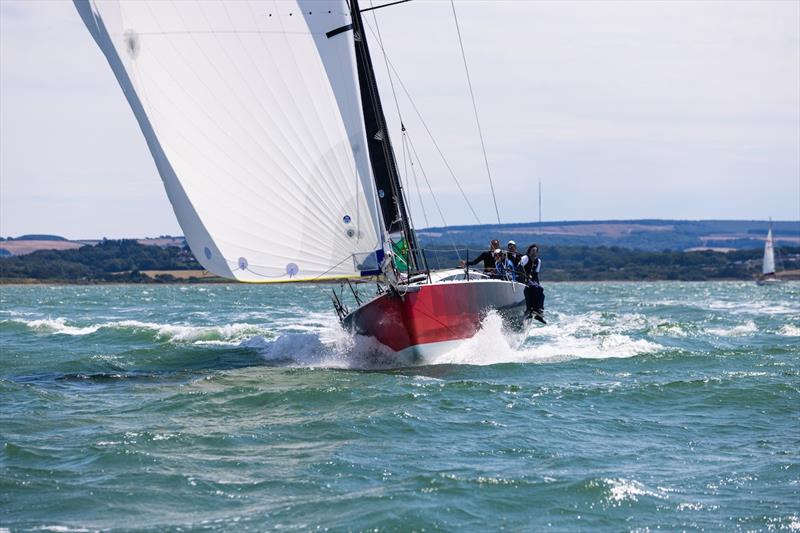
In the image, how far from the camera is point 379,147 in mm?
18281

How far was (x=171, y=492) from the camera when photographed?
31.4 feet

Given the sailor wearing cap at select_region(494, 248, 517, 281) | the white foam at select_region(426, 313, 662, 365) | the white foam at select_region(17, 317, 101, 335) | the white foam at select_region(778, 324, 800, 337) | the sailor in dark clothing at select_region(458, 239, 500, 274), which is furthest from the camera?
the white foam at select_region(17, 317, 101, 335)

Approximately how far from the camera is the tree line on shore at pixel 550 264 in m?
115

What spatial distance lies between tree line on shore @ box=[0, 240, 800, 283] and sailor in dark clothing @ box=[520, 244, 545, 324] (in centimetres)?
7934

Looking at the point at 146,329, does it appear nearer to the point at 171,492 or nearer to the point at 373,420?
the point at 373,420

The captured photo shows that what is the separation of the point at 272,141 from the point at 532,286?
6.06 m

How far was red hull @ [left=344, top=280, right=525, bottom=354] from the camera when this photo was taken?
1733 cm

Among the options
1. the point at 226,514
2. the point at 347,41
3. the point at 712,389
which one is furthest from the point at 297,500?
the point at 347,41

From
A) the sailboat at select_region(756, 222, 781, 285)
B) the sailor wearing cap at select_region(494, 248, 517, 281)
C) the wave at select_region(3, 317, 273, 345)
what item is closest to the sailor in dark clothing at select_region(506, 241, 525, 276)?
the sailor wearing cap at select_region(494, 248, 517, 281)

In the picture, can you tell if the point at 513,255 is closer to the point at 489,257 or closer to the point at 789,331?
the point at 489,257

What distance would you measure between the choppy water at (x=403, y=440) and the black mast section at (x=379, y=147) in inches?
83.8

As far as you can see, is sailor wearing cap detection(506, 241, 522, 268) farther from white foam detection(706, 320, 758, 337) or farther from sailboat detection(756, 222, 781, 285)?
sailboat detection(756, 222, 781, 285)

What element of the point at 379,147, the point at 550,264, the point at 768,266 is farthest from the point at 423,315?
the point at 550,264

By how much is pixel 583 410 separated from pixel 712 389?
8.94ft
